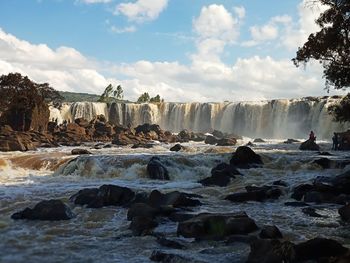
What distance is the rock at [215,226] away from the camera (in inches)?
443

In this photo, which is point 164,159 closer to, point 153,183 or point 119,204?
point 153,183

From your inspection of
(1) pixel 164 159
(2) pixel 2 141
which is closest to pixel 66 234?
(1) pixel 164 159

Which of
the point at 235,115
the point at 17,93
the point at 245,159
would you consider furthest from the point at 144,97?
the point at 245,159

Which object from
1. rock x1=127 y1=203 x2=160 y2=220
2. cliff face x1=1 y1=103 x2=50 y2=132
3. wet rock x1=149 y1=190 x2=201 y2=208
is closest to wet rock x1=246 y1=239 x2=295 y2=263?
rock x1=127 y1=203 x2=160 y2=220

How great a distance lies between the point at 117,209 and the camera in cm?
1548

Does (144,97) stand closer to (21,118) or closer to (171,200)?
(21,118)

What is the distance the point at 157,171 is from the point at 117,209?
340 inches

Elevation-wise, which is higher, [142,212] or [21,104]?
[21,104]

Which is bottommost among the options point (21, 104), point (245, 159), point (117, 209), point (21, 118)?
point (117, 209)

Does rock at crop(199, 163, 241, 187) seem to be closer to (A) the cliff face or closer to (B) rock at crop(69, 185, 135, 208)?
(B) rock at crop(69, 185, 135, 208)

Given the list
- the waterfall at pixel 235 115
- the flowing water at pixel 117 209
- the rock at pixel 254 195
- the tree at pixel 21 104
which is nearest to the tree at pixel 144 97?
the waterfall at pixel 235 115

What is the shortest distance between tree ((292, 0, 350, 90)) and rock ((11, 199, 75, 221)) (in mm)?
14930

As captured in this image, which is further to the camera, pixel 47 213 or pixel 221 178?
pixel 221 178

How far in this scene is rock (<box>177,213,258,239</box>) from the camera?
11.2m
